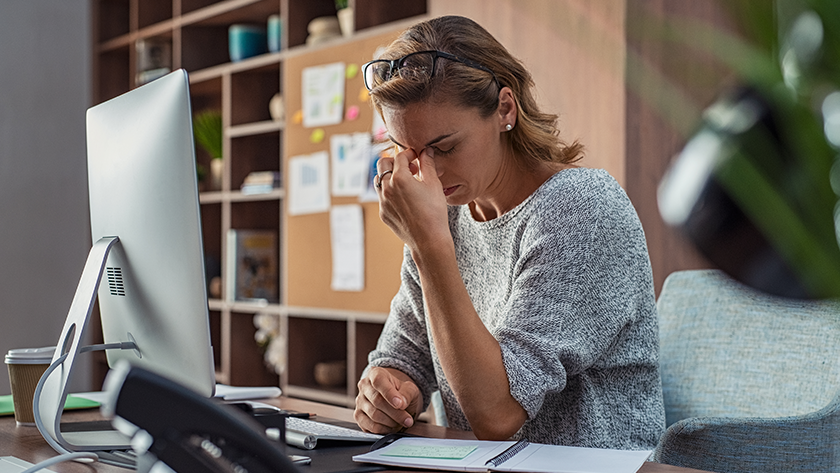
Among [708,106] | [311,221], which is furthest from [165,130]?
[311,221]

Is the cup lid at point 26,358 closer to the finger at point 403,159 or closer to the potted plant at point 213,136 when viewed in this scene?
the finger at point 403,159

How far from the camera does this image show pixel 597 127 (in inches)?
88.4

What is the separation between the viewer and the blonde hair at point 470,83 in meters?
1.28

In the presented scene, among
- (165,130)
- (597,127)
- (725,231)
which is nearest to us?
(725,231)

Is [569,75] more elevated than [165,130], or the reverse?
[569,75]

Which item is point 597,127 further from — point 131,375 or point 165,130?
point 131,375

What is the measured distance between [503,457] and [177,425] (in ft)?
1.69

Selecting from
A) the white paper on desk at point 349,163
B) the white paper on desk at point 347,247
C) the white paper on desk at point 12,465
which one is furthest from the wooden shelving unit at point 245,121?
the white paper on desk at point 12,465

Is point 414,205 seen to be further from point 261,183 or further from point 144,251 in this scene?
point 261,183

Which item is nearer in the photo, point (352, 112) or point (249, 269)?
point (352, 112)

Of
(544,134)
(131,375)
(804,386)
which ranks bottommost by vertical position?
(804,386)

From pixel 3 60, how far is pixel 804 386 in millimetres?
3559

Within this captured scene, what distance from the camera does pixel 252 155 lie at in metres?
3.75

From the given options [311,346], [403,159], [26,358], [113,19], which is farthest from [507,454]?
[113,19]
